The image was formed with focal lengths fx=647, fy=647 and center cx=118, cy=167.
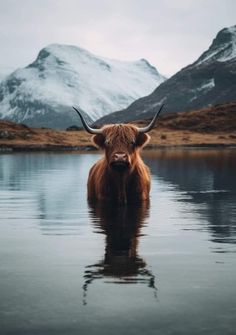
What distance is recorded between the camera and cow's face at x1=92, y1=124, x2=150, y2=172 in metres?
15.0

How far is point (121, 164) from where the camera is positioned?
14.9 meters

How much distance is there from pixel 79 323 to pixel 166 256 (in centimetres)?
375

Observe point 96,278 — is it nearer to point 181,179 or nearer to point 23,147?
point 181,179

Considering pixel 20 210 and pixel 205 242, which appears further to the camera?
pixel 20 210

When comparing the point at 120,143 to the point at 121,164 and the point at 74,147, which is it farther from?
the point at 74,147

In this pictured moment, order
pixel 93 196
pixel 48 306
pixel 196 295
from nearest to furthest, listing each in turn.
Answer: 1. pixel 48 306
2. pixel 196 295
3. pixel 93 196

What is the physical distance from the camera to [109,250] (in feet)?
33.1

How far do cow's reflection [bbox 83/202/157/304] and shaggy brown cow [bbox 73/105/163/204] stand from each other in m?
0.36

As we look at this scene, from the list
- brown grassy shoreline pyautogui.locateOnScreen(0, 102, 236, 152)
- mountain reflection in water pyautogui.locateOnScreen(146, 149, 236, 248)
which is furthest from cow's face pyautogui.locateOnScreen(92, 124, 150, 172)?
brown grassy shoreline pyautogui.locateOnScreen(0, 102, 236, 152)

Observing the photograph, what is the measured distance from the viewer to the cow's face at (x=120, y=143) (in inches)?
589

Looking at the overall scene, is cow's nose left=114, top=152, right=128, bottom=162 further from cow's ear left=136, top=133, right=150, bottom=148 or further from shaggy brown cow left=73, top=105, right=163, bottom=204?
cow's ear left=136, top=133, right=150, bottom=148

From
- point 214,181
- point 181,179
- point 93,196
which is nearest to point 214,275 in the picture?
point 93,196

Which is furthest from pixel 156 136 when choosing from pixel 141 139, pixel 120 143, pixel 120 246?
pixel 120 246

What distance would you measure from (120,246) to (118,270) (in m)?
2.16
